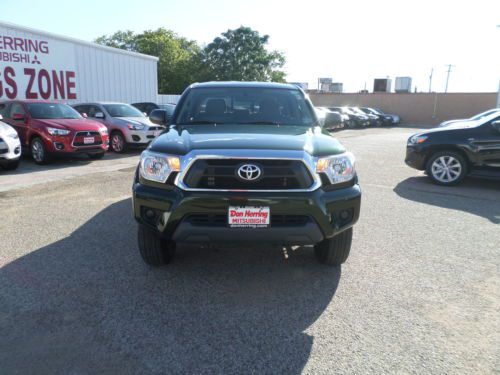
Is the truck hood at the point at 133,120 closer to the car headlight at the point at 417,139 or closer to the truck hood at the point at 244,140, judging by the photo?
the car headlight at the point at 417,139

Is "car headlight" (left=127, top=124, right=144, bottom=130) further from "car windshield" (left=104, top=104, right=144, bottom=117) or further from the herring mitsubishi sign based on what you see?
the herring mitsubishi sign

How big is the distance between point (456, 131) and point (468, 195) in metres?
1.33

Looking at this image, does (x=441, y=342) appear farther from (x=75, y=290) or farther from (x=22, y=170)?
(x=22, y=170)

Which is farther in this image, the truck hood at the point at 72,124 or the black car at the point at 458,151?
the truck hood at the point at 72,124

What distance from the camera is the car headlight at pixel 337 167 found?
2971mm

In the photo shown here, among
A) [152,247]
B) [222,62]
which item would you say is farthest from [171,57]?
[152,247]

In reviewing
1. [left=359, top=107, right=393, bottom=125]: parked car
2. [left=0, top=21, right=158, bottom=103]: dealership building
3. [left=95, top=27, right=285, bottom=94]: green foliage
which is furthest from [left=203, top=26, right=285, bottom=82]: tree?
[left=0, top=21, right=158, bottom=103]: dealership building

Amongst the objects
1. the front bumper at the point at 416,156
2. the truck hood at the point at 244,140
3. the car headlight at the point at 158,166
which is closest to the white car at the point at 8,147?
the truck hood at the point at 244,140

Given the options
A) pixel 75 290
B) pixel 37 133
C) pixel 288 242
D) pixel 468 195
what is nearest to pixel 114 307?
pixel 75 290

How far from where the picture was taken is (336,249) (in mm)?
3414

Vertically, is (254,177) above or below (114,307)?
above

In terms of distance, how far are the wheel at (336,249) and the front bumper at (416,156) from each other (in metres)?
5.12

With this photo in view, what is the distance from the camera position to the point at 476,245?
427 centimetres

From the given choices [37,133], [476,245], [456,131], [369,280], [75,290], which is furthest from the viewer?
[37,133]
